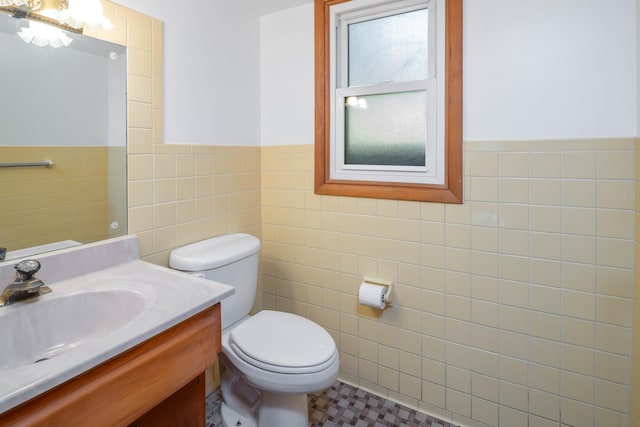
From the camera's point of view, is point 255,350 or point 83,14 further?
point 255,350

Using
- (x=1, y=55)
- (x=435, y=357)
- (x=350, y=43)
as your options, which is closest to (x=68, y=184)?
(x=1, y=55)

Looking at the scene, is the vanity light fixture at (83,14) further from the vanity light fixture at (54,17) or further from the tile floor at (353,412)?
the tile floor at (353,412)

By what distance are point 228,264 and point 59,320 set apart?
65cm

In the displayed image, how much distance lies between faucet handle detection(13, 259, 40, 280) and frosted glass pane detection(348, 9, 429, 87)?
1.54 metres

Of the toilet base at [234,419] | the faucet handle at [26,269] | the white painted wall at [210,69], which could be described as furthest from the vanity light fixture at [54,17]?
the toilet base at [234,419]

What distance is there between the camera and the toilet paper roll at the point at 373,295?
1.74 meters

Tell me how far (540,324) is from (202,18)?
80.2 inches

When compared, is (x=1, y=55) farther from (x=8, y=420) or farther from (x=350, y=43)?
(x=350, y=43)

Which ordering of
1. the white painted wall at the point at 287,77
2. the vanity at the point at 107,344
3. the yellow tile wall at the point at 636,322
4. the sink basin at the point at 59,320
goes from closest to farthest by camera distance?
A: the vanity at the point at 107,344, the sink basin at the point at 59,320, the yellow tile wall at the point at 636,322, the white painted wall at the point at 287,77

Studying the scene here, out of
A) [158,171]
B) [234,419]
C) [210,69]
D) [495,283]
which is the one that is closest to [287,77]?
[210,69]

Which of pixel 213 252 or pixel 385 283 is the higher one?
pixel 213 252

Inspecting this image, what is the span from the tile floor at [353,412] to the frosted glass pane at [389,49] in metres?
1.62

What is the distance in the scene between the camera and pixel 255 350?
1420 mm

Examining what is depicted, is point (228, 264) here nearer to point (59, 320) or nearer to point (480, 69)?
point (59, 320)
